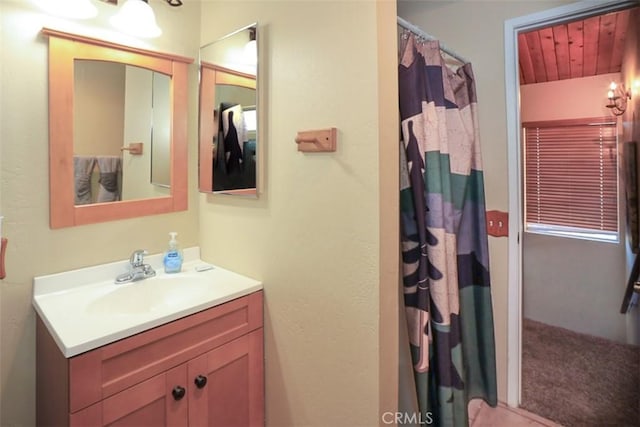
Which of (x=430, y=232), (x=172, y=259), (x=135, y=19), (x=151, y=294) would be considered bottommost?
(x=151, y=294)

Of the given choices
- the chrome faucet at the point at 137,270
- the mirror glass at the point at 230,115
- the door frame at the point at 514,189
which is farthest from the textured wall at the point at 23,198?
the door frame at the point at 514,189

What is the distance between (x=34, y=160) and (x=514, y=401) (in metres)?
2.63

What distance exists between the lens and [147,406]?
1.07m

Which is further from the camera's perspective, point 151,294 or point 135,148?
point 135,148

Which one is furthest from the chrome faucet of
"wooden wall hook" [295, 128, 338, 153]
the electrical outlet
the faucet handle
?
the electrical outlet

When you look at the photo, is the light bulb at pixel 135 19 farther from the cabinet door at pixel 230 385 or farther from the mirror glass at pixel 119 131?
the cabinet door at pixel 230 385

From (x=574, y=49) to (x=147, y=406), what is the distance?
360 cm

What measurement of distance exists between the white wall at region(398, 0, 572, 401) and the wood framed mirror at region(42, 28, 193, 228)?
1.58 meters

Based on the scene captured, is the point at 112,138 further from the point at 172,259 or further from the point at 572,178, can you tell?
the point at 572,178

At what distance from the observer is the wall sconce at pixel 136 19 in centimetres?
139

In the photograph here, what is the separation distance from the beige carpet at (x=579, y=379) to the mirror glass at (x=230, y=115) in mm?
2070

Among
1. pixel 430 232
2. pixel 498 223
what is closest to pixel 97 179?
pixel 430 232

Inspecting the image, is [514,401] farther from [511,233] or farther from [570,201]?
[570,201]

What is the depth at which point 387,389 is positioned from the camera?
43.5 inches
